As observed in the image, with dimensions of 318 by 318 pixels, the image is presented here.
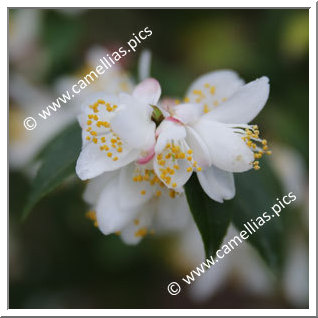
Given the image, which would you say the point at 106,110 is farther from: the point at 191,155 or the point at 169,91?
the point at 169,91

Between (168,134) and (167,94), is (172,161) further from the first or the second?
(167,94)

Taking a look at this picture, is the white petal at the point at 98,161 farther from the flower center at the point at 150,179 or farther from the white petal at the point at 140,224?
the white petal at the point at 140,224

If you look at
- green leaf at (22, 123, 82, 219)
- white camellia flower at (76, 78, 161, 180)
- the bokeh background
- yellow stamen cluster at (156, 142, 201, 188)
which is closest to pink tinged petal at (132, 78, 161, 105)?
white camellia flower at (76, 78, 161, 180)

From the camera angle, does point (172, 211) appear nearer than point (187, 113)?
No

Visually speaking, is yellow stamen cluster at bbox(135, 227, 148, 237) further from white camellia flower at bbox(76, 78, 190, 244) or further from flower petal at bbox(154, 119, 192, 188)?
flower petal at bbox(154, 119, 192, 188)

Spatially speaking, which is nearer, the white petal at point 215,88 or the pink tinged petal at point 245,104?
the pink tinged petal at point 245,104

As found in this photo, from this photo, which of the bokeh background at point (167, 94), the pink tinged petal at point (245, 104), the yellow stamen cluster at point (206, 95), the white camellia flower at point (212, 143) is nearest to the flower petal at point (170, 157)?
the white camellia flower at point (212, 143)

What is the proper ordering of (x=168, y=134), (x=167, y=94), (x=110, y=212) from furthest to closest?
(x=167, y=94) → (x=110, y=212) → (x=168, y=134)

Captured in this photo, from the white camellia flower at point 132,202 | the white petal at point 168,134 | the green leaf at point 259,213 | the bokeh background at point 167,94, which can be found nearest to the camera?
the white petal at point 168,134

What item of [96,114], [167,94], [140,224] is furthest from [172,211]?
[167,94]
